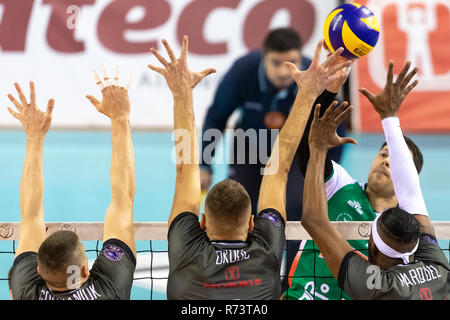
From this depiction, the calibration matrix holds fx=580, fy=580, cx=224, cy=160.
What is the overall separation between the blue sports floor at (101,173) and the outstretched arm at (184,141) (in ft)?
9.98

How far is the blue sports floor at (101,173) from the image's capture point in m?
7.71

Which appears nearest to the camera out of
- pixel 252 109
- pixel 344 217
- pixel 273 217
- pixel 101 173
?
pixel 273 217

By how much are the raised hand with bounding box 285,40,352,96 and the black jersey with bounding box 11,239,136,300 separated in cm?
137

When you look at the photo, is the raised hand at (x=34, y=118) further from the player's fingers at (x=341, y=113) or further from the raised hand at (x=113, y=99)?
the player's fingers at (x=341, y=113)

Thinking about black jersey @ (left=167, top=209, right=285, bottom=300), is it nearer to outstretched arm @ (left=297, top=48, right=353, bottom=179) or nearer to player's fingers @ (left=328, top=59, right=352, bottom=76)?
outstretched arm @ (left=297, top=48, right=353, bottom=179)

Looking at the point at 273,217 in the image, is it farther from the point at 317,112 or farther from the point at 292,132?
the point at 317,112

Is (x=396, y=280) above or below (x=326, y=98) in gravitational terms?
below

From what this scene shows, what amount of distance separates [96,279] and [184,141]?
867 mm

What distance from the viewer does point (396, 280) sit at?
9.05 ft

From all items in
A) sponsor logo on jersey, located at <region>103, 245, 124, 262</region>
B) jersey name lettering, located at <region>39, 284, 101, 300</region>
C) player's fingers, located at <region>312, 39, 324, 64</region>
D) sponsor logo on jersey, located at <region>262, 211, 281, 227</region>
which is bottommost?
jersey name lettering, located at <region>39, 284, 101, 300</region>

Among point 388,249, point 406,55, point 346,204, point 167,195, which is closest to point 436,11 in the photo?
point 406,55

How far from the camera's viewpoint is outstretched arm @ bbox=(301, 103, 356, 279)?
297cm


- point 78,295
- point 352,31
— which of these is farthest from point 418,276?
point 352,31

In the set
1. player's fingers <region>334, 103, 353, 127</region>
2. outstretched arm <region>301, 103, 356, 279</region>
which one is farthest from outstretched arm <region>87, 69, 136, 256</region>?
player's fingers <region>334, 103, 353, 127</region>
